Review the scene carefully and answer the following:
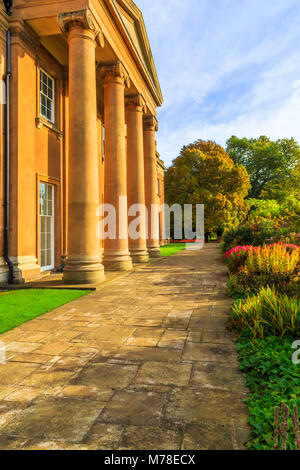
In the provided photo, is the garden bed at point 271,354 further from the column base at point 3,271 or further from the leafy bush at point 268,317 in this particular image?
the column base at point 3,271

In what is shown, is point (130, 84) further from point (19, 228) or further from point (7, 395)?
point (7, 395)

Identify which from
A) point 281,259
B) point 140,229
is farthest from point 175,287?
point 140,229

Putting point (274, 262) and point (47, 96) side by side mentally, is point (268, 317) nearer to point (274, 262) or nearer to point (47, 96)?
point (274, 262)

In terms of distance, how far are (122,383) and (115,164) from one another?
432 inches

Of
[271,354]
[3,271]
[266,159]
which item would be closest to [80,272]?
[3,271]

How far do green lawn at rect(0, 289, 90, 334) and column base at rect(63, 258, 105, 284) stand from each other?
763mm

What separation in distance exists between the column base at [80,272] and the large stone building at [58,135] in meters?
0.03

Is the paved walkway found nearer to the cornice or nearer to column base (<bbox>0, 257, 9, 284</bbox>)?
column base (<bbox>0, 257, 9, 284</bbox>)

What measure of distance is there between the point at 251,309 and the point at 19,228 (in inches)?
315

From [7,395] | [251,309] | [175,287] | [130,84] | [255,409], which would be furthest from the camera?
[130,84]

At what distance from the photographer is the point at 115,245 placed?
44.0ft

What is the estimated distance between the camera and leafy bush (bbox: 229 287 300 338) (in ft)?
14.5

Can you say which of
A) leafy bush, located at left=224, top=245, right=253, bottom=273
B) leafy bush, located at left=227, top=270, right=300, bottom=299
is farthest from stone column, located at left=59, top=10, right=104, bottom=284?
leafy bush, located at left=224, top=245, right=253, bottom=273

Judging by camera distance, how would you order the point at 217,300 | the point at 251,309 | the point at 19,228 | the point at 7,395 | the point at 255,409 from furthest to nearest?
1. the point at 19,228
2. the point at 217,300
3. the point at 251,309
4. the point at 7,395
5. the point at 255,409
